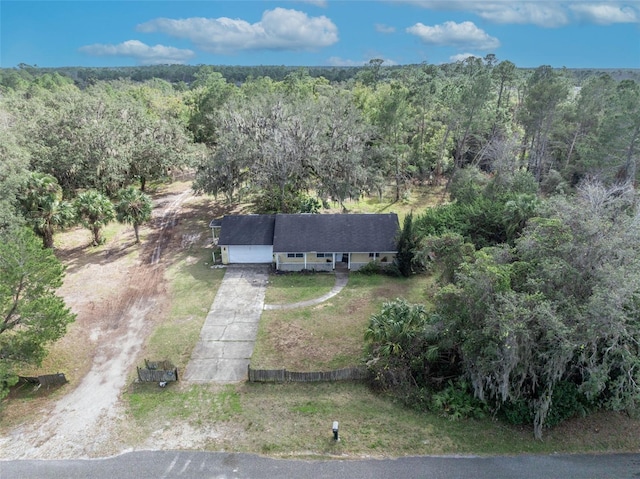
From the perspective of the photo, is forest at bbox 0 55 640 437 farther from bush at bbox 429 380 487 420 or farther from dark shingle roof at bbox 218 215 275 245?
dark shingle roof at bbox 218 215 275 245

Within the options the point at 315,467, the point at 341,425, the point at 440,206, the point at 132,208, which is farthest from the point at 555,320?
the point at 132,208

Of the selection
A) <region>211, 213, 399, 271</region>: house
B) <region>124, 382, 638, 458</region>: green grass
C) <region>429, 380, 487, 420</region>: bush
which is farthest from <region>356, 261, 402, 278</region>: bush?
<region>429, 380, 487, 420</region>: bush

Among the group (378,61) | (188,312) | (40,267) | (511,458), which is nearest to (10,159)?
(40,267)

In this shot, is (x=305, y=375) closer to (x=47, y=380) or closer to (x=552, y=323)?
(x=552, y=323)

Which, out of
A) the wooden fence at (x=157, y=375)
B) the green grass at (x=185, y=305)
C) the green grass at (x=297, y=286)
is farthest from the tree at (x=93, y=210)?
the wooden fence at (x=157, y=375)

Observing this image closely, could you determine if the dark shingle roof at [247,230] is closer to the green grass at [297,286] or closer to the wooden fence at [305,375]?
the green grass at [297,286]

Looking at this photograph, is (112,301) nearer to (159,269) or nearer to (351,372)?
(159,269)
